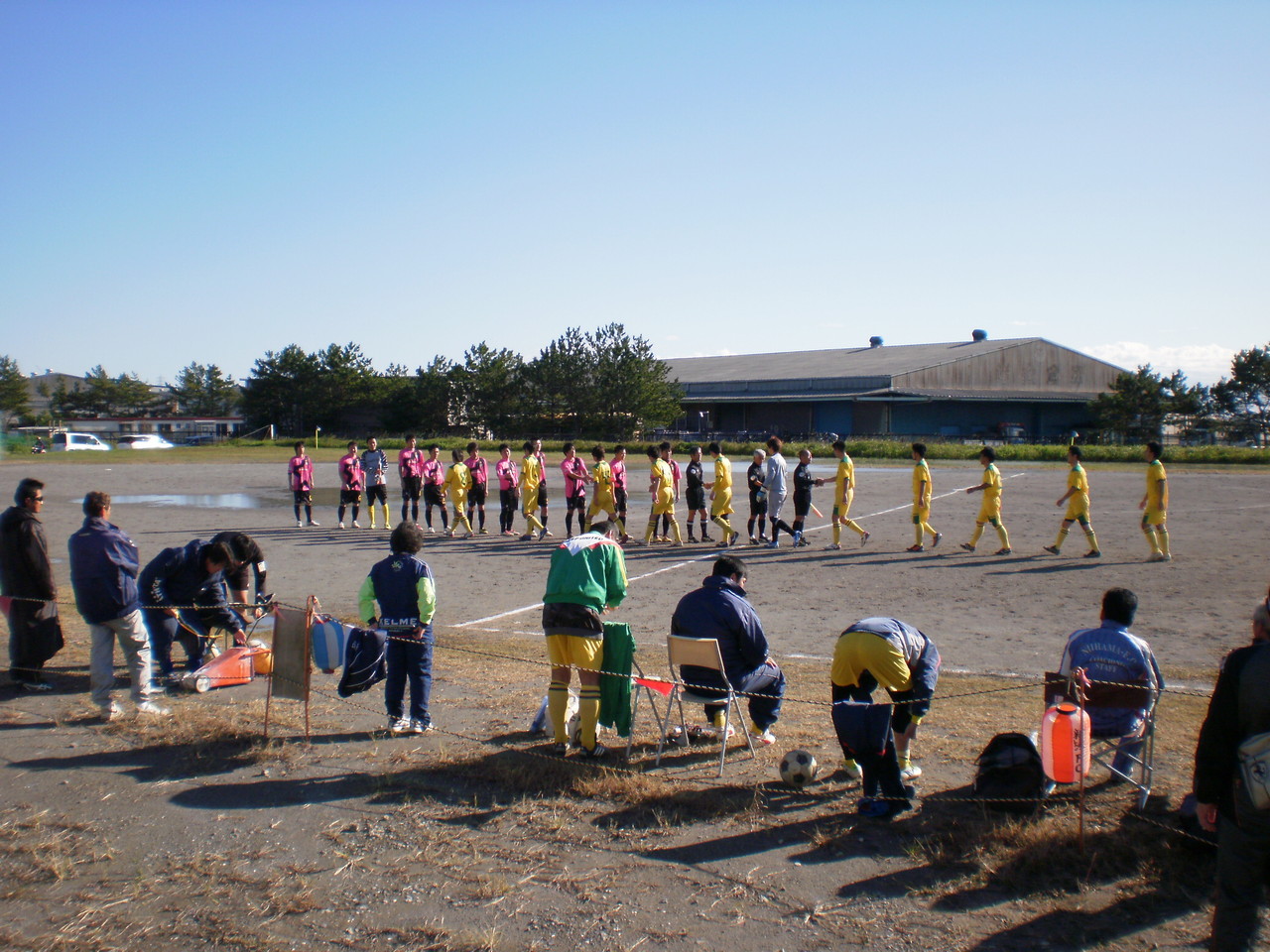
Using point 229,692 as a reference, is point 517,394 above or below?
above

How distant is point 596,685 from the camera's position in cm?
643

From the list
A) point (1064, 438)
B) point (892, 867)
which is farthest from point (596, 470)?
point (1064, 438)

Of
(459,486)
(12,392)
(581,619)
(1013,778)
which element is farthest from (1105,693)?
(12,392)

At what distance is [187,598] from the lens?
28.6 ft

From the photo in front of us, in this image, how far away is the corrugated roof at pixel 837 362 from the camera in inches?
2596

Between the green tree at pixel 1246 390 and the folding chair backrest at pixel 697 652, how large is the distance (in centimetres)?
6504

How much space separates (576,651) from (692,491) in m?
12.7

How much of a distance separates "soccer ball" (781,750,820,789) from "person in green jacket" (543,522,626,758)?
133 centimetres

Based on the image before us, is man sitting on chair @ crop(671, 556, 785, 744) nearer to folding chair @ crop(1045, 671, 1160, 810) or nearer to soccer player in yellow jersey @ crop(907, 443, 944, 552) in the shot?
folding chair @ crop(1045, 671, 1160, 810)

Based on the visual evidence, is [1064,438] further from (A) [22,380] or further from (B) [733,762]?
(A) [22,380]

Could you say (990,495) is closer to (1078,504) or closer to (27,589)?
(1078,504)

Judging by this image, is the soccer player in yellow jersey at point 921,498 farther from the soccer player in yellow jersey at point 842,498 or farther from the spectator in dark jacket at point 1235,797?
the spectator in dark jacket at point 1235,797

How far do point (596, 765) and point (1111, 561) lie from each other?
12674 millimetres

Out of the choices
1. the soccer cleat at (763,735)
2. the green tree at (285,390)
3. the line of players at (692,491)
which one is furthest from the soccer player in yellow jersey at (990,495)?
the green tree at (285,390)
